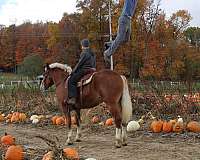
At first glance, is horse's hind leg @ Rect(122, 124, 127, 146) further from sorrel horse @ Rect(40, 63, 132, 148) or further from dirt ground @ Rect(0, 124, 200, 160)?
dirt ground @ Rect(0, 124, 200, 160)

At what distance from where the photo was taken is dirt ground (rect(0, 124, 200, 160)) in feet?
23.5

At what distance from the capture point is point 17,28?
2906 inches

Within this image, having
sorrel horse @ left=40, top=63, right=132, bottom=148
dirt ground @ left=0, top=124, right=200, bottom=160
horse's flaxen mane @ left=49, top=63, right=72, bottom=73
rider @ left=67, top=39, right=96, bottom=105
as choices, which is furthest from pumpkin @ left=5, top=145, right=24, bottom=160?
horse's flaxen mane @ left=49, top=63, right=72, bottom=73

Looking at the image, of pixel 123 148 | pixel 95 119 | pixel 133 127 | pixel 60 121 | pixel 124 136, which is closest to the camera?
pixel 123 148

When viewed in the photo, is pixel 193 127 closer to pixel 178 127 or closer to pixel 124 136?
pixel 178 127

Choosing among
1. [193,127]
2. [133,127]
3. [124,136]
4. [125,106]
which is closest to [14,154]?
[124,136]

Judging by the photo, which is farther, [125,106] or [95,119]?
[95,119]

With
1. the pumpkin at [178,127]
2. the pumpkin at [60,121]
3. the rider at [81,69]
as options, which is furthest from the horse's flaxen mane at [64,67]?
the pumpkin at [178,127]

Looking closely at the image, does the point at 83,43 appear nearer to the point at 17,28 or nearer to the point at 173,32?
the point at 173,32

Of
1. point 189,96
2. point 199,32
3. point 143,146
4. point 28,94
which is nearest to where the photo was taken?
point 143,146

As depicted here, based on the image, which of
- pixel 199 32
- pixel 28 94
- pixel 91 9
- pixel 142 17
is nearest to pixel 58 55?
pixel 91 9

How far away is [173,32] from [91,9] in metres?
9.38

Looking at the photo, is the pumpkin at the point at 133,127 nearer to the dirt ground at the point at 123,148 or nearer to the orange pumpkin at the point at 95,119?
the dirt ground at the point at 123,148

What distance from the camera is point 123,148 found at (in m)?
8.23
